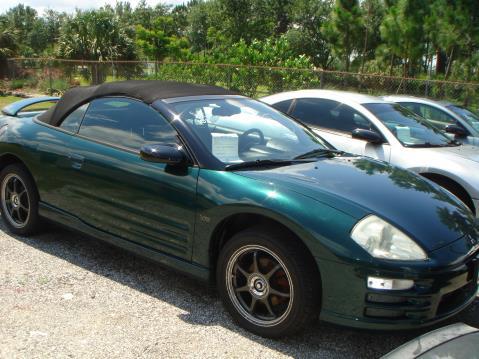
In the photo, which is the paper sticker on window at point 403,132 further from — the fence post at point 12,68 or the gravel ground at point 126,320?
the fence post at point 12,68

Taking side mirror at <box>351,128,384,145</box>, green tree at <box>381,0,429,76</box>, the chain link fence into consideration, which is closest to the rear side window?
side mirror at <box>351,128,384,145</box>

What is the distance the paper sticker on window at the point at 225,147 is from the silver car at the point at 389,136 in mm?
2502

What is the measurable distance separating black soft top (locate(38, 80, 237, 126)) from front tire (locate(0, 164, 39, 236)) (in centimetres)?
55

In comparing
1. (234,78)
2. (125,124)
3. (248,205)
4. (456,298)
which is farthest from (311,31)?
(456,298)

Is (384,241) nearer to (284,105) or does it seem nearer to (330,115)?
(330,115)

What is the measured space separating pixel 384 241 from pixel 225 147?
1.31 metres

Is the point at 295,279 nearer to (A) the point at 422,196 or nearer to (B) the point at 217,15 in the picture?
(A) the point at 422,196

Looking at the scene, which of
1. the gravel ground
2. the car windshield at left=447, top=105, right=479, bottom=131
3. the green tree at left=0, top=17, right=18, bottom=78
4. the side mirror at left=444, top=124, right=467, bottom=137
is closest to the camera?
the gravel ground

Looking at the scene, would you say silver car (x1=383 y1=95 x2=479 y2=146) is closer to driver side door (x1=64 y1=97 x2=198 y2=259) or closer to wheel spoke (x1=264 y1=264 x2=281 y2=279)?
driver side door (x1=64 y1=97 x2=198 y2=259)

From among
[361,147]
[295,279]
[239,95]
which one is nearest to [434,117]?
[361,147]

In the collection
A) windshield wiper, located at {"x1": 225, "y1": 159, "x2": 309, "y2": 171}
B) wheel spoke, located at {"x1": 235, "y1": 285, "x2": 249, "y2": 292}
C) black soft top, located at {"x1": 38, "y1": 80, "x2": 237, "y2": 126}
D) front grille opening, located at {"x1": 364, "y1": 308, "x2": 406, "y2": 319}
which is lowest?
wheel spoke, located at {"x1": 235, "y1": 285, "x2": 249, "y2": 292}

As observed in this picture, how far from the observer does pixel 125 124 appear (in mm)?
4051

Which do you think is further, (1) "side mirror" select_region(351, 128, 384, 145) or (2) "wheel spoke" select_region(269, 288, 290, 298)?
(1) "side mirror" select_region(351, 128, 384, 145)

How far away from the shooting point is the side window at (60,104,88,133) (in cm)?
438
